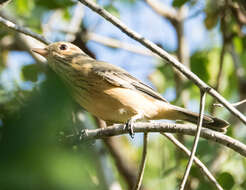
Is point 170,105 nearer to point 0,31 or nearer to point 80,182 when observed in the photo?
point 0,31

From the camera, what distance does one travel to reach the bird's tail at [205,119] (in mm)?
4586

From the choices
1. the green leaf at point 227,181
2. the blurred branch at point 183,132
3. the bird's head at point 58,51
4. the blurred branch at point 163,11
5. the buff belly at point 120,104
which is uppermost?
the blurred branch at point 183,132

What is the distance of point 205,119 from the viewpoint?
15.4 feet

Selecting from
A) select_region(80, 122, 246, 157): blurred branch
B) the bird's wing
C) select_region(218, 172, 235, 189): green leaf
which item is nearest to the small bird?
the bird's wing

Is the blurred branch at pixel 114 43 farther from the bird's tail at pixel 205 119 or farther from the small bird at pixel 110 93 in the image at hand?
the bird's tail at pixel 205 119

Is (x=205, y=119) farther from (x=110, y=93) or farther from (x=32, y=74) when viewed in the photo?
(x=32, y=74)

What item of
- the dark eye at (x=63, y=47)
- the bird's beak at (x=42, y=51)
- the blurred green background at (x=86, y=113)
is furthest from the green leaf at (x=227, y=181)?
the dark eye at (x=63, y=47)

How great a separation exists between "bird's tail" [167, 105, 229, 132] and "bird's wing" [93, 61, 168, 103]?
24cm

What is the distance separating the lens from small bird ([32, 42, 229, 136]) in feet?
15.2

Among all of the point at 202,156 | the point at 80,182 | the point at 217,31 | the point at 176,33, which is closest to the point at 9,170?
the point at 80,182

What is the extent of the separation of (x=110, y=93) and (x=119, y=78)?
341 millimetres

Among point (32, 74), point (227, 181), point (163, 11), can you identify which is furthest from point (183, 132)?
point (163, 11)

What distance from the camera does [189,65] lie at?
6352 mm

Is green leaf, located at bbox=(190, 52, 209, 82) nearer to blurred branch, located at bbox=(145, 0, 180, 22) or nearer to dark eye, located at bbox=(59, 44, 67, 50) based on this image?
blurred branch, located at bbox=(145, 0, 180, 22)
